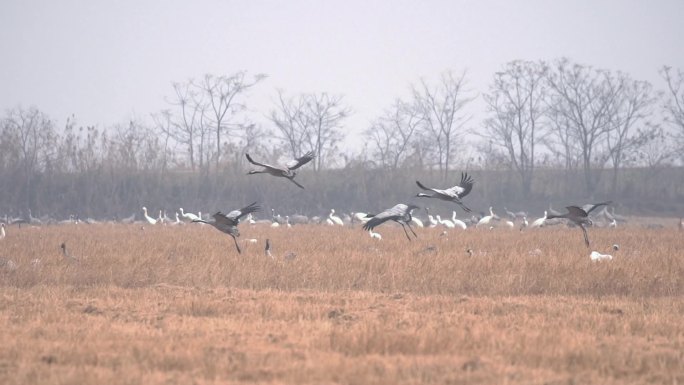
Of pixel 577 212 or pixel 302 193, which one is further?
pixel 302 193

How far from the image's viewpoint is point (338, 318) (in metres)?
9.41

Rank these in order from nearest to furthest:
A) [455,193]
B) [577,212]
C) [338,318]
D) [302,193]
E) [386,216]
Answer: [338,318] < [455,193] < [577,212] < [386,216] < [302,193]

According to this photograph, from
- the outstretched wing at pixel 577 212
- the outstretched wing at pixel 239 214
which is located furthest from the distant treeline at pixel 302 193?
the outstretched wing at pixel 239 214

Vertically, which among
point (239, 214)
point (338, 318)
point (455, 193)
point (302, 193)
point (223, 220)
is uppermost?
point (302, 193)

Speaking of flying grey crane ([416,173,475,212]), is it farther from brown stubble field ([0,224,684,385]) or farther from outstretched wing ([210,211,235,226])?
outstretched wing ([210,211,235,226])

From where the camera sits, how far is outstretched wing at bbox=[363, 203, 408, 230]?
1797cm

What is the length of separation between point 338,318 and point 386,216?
9.61 m

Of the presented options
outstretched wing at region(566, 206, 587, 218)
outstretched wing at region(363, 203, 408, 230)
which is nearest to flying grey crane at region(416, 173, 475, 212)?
outstretched wing at region(363, 203, 408, 230)

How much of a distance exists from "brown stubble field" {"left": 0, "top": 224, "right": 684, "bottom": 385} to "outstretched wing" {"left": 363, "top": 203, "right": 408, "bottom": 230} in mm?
1339

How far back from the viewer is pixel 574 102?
5594 centimetres

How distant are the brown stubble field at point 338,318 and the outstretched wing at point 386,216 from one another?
1339 mm

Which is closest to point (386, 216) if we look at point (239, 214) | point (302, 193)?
point (239, 214)

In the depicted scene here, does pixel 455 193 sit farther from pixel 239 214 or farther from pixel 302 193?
pixel 302 193

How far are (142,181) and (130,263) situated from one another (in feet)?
122
